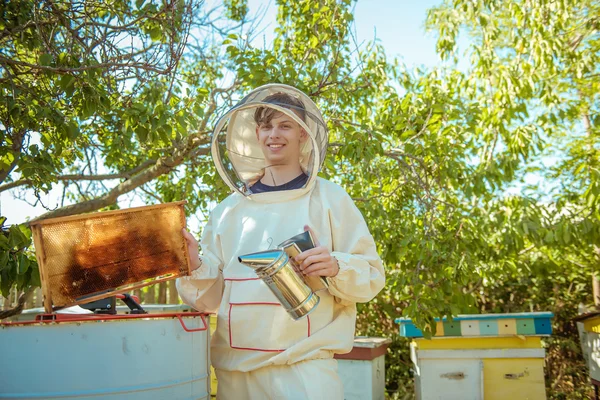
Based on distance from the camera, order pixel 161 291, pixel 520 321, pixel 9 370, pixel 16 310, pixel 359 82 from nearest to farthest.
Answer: pixel 9 370 → pixel 16 310 → pixel 520 321 → pixel 359 82 → pixel 161 291

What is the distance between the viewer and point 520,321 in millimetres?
4176

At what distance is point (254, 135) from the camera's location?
217cm

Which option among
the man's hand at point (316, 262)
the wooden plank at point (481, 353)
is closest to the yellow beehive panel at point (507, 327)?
the wooden plank at point (481, 353)

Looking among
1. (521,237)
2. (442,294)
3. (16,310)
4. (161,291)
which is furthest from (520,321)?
(161,291)

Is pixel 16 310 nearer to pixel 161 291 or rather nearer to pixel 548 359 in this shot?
pixel 161 291

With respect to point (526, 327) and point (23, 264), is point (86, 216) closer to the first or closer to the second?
point (23, 264)

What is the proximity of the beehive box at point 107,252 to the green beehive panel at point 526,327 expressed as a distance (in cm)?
342

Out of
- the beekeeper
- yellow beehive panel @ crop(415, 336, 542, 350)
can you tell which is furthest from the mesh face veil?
yellow beehive panel @ crop(415, 336, 542, 350)

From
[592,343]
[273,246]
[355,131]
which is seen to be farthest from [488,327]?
[273,246]

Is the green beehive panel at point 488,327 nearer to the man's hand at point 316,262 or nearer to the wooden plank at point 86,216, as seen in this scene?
the man's hand at point 316,262

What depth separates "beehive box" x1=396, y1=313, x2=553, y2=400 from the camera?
4.14 metres

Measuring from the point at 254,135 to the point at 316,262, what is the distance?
33.0 inches

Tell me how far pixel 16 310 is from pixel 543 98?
4.94 m

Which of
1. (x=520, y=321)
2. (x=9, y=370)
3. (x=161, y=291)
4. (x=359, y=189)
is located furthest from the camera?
(x=161, y=291)
